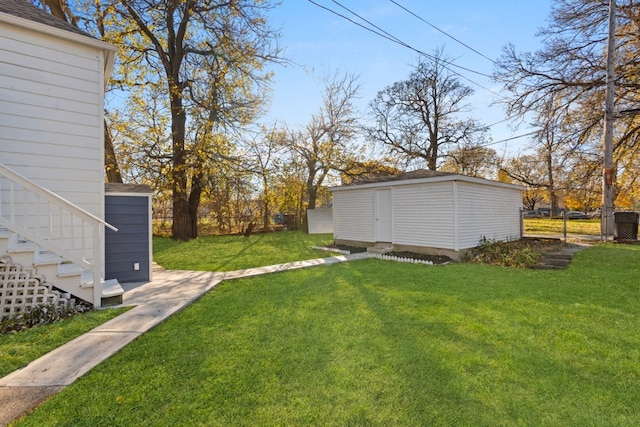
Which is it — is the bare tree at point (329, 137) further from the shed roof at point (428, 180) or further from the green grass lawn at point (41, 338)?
the green grass lawn at point (41, 338)

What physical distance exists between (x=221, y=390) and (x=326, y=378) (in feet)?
2.54

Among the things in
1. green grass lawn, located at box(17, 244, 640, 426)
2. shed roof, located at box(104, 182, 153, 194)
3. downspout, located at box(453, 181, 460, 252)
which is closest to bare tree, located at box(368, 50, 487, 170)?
downspout, located at box(453, 181, 460, 252)

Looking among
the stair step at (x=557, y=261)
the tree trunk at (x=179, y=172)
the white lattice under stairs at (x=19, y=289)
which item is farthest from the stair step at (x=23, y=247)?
the stair step at (x=557, y=261)

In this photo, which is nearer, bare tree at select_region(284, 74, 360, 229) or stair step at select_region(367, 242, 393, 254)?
stair step at select_region(367, 242, 393, 254)

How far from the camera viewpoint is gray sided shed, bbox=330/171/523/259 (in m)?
7.96

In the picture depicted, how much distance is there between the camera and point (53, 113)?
14.7 feet

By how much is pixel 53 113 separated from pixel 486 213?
10034 mm

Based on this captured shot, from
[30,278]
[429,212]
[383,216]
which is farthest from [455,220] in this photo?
[30,278]

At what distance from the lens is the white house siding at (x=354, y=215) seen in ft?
32.9

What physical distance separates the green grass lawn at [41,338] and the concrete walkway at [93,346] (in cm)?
10

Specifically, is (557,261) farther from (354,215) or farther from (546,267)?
(354,215)

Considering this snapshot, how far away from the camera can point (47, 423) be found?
1766mm

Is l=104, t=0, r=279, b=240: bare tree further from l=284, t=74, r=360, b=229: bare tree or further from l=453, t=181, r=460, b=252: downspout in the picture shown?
l=453, t=181, r=460, b=252: downspout

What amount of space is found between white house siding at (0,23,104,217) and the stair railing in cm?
32
